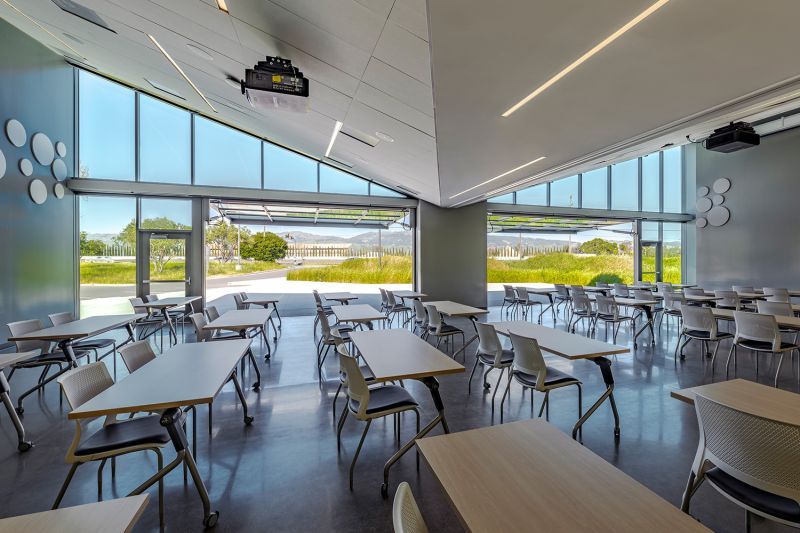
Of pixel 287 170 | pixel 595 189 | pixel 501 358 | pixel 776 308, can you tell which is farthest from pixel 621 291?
pixel 287 170

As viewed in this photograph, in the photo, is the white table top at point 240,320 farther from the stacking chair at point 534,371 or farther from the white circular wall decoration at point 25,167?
the white circular wall decoration at point 25,167

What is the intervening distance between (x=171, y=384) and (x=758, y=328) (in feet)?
20.8

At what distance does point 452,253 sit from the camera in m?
10.1

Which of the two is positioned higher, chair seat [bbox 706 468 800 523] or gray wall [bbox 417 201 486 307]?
gray wall [bbox 417 201 486 307]

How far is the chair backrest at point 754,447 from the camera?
4.37 feet

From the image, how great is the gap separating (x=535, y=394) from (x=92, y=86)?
11.3m

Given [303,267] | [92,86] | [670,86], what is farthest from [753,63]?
[92,86]

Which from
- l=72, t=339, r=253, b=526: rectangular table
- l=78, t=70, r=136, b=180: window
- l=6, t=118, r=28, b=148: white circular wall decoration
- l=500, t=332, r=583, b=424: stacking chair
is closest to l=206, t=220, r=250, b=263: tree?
l=78, t=70, r=136, b=180: window

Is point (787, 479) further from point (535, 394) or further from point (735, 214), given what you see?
point (735, 214)

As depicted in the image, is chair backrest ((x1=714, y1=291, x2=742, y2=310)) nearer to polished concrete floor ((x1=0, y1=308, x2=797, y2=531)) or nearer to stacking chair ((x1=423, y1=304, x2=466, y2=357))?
polished concrete floor ((x1=0, y1=308, x2=797, y2=531))

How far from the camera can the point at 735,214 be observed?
8977mm

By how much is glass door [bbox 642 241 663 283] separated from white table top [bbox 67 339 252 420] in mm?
14171

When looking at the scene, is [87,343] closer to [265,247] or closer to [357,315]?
[357,315]

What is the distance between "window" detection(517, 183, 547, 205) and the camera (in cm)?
1084
